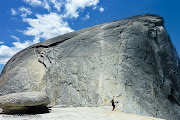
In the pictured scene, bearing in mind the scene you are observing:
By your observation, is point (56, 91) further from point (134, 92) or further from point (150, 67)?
point (150, 67)

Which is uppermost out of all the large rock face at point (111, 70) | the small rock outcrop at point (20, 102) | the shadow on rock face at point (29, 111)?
the large rock face at point (111, 70)

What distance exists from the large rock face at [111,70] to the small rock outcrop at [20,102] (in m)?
3.79

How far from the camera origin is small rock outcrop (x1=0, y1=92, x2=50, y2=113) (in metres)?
6.54

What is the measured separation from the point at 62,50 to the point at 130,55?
5.52 meters

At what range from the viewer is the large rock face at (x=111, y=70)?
33.8ft

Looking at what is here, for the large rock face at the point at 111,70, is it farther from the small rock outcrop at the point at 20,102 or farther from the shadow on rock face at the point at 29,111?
the small rock outcrop at the point at 20,102

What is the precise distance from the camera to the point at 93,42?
524 inches

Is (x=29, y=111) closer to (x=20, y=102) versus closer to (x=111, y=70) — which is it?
(x=20, y=102)

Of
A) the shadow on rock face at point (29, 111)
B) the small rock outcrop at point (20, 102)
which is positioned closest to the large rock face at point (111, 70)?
the shadow on rock face at point (29, 111)

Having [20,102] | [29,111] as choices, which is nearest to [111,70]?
[29,111]

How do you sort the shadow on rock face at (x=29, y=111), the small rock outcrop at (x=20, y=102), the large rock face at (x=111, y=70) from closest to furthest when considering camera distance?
the small rock outcrop at (x=20, y=102), the shadow on rock face at (x=29, y=111), the large rock face at (x=111, y=70)

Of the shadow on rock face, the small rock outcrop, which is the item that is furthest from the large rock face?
the small rock outcrop

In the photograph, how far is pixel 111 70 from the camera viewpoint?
440 inches

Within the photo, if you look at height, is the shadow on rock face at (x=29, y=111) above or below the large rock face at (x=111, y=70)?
below
